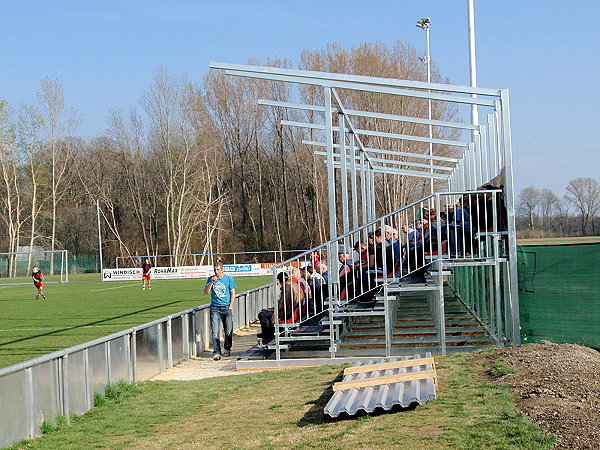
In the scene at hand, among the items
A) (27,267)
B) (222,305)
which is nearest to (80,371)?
(222,305)

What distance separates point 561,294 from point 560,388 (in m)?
5.47

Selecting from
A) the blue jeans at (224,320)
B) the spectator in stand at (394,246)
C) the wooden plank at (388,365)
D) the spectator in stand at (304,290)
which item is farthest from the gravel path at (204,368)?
the wooden plank at (388,365)

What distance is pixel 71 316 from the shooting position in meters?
26.2

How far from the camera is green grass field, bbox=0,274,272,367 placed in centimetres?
1850

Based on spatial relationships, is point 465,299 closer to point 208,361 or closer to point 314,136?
point 208,361

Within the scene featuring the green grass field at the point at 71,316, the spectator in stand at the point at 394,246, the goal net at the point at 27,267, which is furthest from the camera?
the goal net at the point at 27,267

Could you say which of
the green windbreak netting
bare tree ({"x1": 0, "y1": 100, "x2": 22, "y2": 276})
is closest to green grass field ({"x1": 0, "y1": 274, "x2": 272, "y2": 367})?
the green windbreak netting

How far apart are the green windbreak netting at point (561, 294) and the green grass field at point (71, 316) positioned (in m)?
9.41

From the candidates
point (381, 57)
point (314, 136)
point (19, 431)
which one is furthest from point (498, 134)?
point (314, 136)

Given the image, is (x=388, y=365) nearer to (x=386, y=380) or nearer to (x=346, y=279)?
(x=386, y=380)

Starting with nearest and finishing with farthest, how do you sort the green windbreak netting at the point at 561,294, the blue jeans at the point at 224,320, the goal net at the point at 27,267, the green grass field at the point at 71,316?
the green windbreak netting at the point at 561,294 → the blue jeans at the point at 224,320 → the green grass field at the point at 71,316 → the goal net at the point at 27,267

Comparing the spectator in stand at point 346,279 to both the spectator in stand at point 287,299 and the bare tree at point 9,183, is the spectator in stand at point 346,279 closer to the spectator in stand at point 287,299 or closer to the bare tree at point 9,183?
the spectator in stand at point 287,299

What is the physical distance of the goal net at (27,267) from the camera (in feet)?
194

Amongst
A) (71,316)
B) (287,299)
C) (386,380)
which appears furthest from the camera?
(71,316)
